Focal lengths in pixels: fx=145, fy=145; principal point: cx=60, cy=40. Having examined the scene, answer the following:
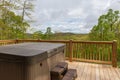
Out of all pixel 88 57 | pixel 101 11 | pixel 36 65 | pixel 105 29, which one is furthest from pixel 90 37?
pixel 36 65

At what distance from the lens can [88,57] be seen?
618cm

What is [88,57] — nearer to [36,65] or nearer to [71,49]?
[71,49]

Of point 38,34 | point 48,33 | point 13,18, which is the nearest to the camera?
point 13,18

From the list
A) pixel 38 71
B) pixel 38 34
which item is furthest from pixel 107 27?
pixel 38 71

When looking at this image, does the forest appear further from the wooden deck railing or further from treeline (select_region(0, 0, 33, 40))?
the wooden deck railing

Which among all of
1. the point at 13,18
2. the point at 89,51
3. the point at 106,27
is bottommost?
the point at 89,51

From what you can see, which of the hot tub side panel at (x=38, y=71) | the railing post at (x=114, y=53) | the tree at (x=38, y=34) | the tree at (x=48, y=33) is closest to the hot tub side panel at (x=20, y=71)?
the hot tub side panel at (x=38, y=71)

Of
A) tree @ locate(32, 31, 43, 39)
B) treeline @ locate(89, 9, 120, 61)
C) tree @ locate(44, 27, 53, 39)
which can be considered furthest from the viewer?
treeline @ locate(89, 9, 120, 61)

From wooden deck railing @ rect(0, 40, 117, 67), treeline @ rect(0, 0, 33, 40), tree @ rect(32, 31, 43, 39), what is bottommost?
wooden deck railing @ rect(0, 40, 117, 67)

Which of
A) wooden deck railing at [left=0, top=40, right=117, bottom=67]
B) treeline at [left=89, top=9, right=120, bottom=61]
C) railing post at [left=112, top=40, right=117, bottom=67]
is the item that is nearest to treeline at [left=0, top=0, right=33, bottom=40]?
wooden deck railing at [left=0, top=40, right=117, bottom=67]

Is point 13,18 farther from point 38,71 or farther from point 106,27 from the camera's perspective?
point 38,71

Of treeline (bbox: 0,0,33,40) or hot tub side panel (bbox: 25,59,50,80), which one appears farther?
treeline (bbox: 0,0,33,40)

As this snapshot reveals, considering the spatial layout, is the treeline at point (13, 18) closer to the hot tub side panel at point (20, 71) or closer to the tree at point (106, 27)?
the tree at point (106, 27)

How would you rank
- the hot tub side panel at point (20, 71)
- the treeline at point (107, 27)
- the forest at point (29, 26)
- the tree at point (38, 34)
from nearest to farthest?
1. the hot tub side panel at point (20, 71)
2. the forest at point (29, 26)
3. the tree at point (38, 34)
4. the treeline at point (107, 27)
